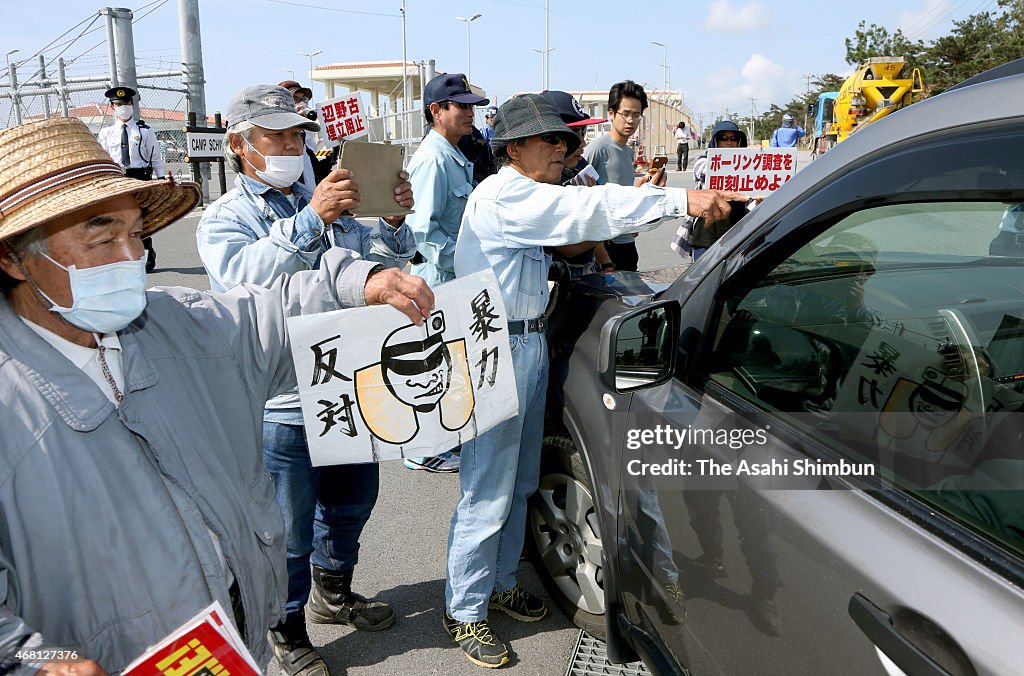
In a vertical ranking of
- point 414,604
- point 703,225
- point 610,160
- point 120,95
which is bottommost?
point 414,604

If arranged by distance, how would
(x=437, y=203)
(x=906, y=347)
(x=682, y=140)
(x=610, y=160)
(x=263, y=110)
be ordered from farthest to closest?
(x=682, y=140)
(x=610, y=160)
(x=437, y=203)
(x=263, y=110)
(x=906, y=347)

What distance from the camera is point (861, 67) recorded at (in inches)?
677

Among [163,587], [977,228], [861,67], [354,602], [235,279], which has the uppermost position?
[861,67]

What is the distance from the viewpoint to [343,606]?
2.89 m

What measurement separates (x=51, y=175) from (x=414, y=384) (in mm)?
956

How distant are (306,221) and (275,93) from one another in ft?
1.58

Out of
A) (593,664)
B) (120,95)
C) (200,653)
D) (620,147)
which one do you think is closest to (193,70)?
(120,95)

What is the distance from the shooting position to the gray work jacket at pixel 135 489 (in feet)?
4.05

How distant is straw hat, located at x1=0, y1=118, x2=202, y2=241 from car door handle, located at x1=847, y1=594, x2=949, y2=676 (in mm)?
1416

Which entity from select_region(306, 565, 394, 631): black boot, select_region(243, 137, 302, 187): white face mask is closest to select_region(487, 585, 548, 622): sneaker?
select_region(306, 565, 394, 631): black boot

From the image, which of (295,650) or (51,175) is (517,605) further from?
(51,175)

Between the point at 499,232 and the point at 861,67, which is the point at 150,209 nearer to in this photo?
the point at 499,232

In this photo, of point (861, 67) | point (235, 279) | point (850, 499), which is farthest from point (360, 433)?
point (861, 67)

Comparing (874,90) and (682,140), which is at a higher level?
(874,90)
